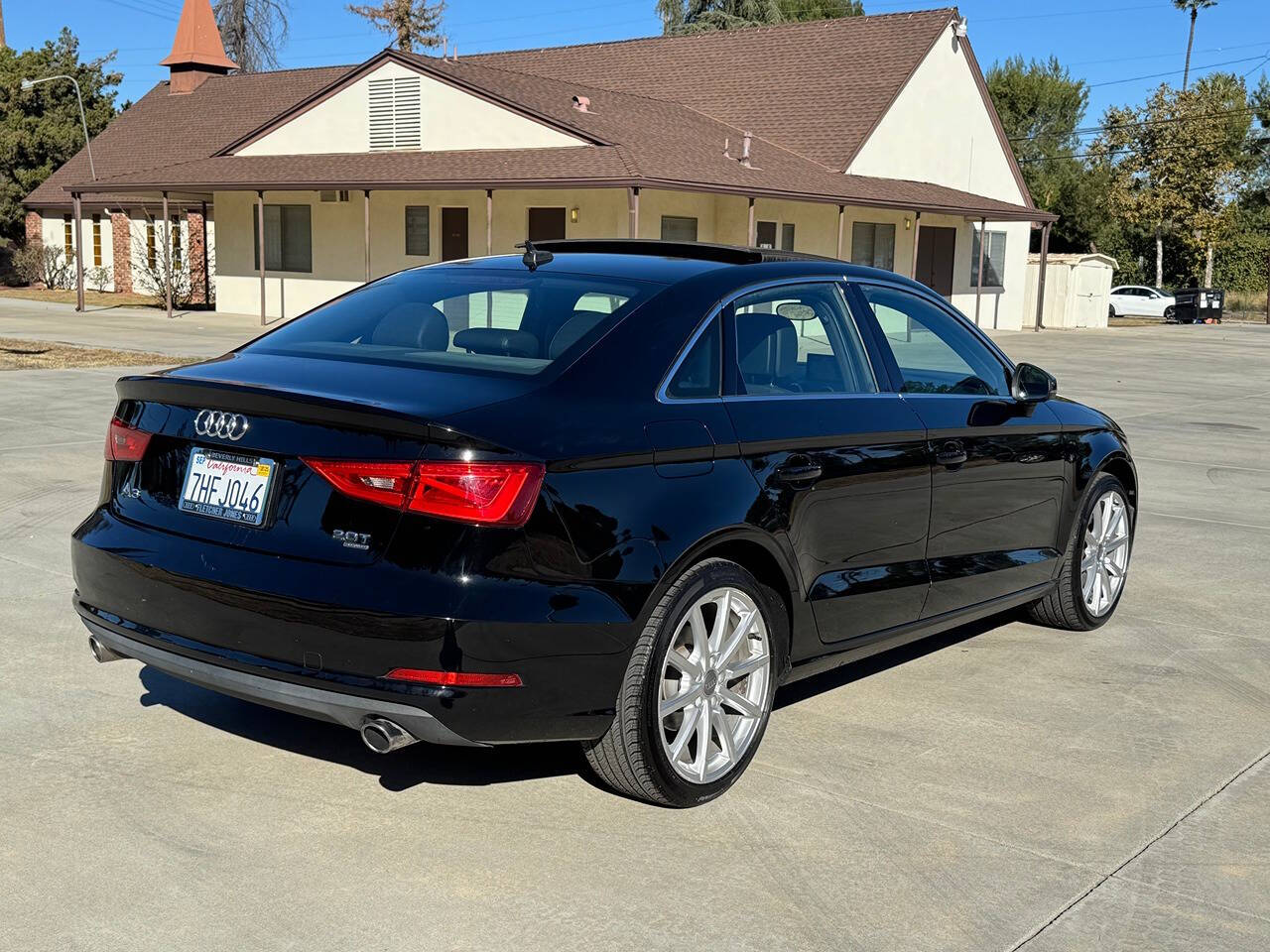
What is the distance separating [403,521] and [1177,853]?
Result: 237 cm

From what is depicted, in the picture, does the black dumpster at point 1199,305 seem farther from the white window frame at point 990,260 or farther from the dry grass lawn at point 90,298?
the dry grass lawn at point 90,298

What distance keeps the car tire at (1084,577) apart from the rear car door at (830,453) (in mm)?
1409

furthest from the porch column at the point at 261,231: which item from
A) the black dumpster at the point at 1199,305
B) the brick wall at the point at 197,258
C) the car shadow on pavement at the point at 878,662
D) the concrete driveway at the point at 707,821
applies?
the black dumpster at the point at 1199,305

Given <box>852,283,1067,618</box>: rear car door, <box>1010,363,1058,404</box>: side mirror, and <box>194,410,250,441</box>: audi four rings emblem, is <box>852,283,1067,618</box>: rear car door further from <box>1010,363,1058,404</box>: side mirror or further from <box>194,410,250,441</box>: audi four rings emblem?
<box>194,410,250,441</box>: audi four rings emblem

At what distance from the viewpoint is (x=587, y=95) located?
3080cm

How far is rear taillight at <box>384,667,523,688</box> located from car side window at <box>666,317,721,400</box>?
1.06 m

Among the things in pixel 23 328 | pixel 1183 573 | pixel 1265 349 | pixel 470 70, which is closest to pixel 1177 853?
pixel 1183 573

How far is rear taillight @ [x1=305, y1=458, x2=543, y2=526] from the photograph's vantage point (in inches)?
147

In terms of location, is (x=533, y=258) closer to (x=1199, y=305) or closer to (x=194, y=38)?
(x=194, y=38)

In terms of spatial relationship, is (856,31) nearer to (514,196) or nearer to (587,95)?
(587,95)

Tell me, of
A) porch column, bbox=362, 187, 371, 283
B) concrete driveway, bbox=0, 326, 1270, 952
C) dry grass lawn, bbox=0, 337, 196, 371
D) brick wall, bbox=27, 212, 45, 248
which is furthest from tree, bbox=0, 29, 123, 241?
concrete driveway, bbox=0, 326, 1270, 952

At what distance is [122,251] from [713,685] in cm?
4016

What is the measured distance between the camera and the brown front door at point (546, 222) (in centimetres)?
2917

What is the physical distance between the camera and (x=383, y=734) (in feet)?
12.6
